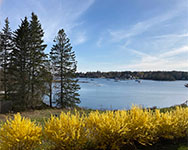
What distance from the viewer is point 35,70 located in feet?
40.9

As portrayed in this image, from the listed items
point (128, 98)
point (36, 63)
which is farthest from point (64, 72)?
point (128, 98)

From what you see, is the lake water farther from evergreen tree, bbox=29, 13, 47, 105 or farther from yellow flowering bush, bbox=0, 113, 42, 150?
evergreen tree, bbox=29, 13, 47, 105

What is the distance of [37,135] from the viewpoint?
9.00 feet

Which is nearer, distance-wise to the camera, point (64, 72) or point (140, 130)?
point (140, 130)

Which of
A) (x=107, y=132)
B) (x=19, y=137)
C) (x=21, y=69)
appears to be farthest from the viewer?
(x=21, y=69)

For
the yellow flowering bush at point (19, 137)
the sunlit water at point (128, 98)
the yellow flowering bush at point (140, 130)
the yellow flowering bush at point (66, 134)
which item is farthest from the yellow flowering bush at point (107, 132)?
the sunlit water at point (128, 98)

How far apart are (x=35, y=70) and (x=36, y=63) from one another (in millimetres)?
603

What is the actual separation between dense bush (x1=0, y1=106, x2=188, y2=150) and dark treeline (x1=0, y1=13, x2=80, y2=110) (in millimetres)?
9636

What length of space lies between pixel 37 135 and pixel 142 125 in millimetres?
2132

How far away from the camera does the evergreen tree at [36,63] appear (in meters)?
12.2

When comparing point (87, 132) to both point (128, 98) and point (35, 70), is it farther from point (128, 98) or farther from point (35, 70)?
point (128, 98)

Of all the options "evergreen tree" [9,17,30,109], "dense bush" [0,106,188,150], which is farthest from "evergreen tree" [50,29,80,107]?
"dense bush" [0,106,188,150]

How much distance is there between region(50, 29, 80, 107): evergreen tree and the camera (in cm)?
1431

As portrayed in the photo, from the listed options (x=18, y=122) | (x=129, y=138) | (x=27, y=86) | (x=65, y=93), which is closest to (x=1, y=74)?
(x=27, y=86)
